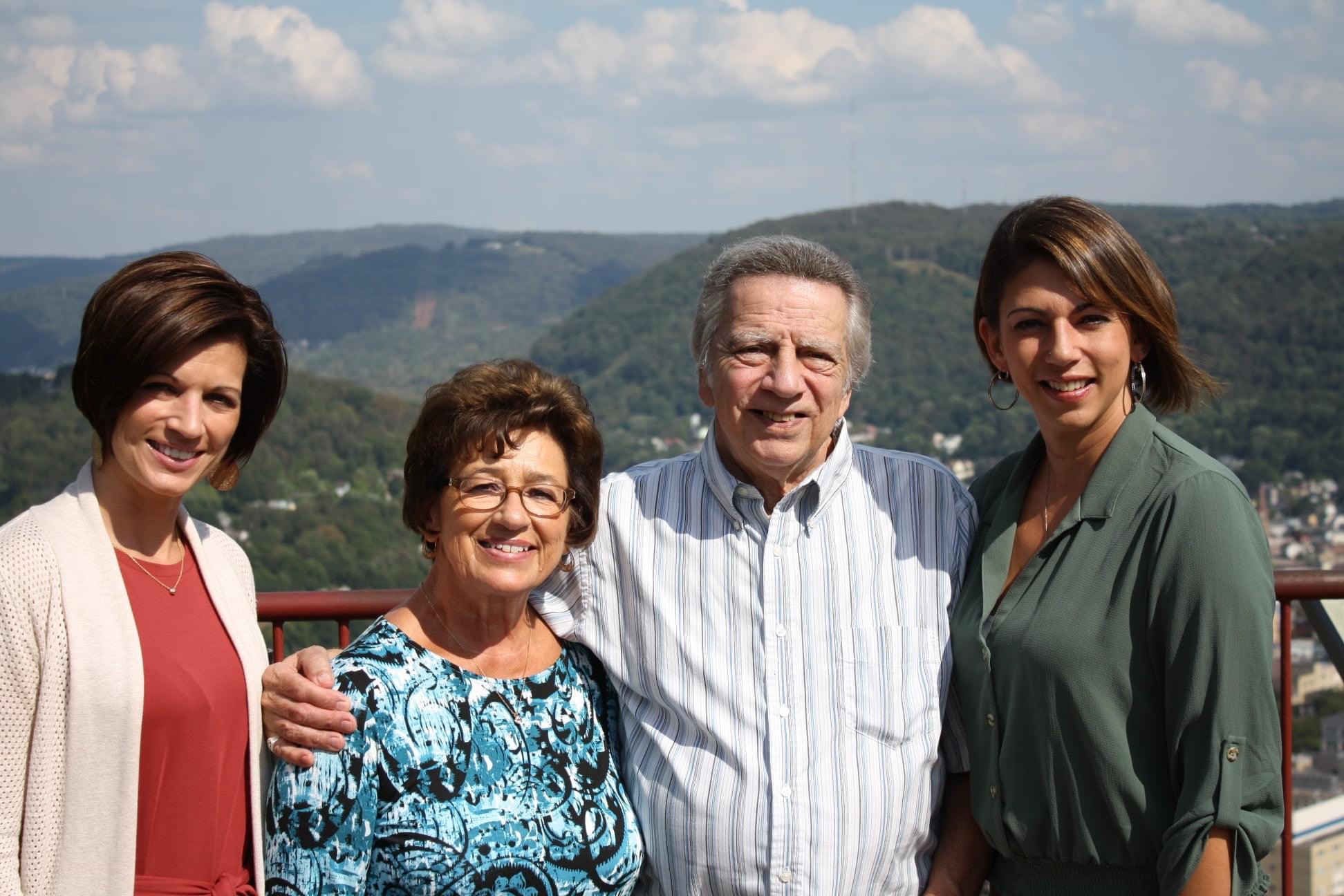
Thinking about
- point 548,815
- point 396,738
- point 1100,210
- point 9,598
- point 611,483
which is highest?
point 1100,210

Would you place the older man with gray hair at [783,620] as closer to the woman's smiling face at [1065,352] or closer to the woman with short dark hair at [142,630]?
the woman's smiling face at [1065,352]

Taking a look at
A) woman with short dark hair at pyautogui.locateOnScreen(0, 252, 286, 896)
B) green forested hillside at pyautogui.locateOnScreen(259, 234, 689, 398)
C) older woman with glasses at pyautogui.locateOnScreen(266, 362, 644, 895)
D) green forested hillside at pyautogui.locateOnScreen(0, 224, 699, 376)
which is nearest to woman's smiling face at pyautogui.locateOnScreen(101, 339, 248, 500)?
woman with short dark hair at pyautogui.locateOnScreen(0, 252, 286, 896)

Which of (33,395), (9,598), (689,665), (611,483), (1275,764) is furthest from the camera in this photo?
(33,395)

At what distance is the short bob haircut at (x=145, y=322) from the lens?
1.96 meters

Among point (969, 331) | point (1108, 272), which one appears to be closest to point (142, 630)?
point (1108, 272)

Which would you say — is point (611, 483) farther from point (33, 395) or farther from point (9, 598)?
point (33, 395)

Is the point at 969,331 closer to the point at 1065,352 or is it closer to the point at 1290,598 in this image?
the point at 1290,598

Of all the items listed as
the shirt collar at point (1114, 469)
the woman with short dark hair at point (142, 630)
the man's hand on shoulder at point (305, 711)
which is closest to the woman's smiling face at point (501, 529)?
the man's hand on shoulder at point (305, 711)

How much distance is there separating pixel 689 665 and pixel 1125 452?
886mm

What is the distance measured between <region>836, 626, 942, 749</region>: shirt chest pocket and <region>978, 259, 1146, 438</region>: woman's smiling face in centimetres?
49

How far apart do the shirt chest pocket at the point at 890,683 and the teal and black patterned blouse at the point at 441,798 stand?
0.50m

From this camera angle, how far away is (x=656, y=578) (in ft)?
7.86

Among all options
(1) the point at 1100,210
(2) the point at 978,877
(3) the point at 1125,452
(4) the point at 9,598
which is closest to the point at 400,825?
(4) the point at 9,598

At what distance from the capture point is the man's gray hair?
2.39 meters
